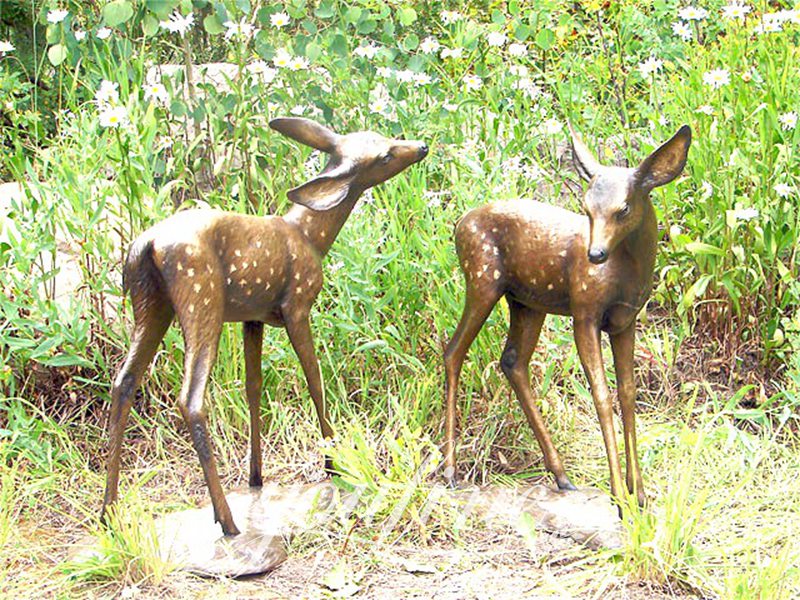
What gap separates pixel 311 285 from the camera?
3561mm

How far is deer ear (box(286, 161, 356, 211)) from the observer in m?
3.44

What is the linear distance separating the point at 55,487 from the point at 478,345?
1683 mm

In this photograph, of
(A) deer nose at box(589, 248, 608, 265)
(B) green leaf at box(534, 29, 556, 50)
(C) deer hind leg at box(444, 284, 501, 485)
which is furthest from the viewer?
(B) green leaf at box(534, 29, 556, 50)

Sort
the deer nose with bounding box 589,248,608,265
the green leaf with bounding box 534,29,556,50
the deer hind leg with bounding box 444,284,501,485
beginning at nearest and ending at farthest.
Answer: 1. the deer nose with bounding box 589,248,608,265
2. the deer hind leg with bounding box 444,284,501,485
3. the green leaf with bounding box 534,29,556,50

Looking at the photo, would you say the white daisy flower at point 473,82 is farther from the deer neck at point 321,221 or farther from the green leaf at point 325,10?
the deer neck at point 321,221

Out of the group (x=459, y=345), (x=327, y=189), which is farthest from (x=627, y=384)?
(x=327, y=189)

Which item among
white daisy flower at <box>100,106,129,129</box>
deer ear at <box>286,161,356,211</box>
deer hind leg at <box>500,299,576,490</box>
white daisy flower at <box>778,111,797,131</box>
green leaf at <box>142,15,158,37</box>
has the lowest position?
deer hind leg at <box>500,299,576,490</box>

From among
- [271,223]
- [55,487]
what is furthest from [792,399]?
[55,487]

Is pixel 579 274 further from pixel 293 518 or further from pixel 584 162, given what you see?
pixel 293 518

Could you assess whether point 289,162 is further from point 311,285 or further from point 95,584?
point 95,584

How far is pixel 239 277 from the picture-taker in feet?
11.0

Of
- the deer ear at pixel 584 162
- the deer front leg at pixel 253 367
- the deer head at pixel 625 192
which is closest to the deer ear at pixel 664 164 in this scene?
the deer head at pixel 625 192

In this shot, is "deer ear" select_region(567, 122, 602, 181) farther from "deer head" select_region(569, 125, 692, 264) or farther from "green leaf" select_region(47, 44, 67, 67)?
"green leaf" select_region(47, 44, 67, 67)

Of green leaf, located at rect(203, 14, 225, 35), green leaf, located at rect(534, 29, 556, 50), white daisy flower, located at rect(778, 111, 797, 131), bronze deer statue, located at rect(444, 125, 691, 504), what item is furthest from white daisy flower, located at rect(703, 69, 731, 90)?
green leaf, located at rect(203, 14, 225, 35)
